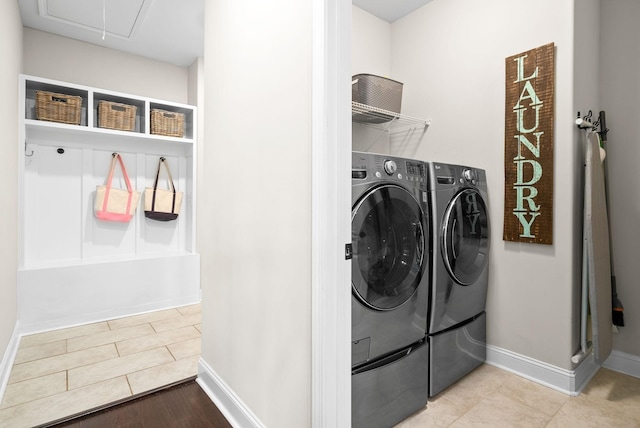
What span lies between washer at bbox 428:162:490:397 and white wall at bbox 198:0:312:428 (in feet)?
2.91

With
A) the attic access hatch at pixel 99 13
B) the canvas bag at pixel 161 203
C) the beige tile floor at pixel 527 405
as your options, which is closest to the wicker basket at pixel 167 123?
the canvas bag at pixel 161 203

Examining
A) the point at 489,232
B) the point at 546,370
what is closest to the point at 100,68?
the point at 489,232

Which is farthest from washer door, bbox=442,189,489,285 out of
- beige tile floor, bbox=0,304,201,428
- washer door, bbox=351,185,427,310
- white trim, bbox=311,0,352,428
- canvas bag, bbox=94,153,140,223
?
canvas bag, bbox=94,153,140,223

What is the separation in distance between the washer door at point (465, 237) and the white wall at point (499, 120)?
0.13m

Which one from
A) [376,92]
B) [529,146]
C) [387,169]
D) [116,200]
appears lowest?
[116,200]

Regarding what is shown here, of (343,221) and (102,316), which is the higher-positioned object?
(343,221)

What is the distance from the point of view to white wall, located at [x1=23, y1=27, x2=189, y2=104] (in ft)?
9.66

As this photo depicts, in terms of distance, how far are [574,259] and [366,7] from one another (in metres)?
2.27

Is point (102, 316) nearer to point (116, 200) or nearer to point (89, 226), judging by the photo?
point (89, 226)

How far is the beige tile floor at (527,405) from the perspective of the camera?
5.34 feet

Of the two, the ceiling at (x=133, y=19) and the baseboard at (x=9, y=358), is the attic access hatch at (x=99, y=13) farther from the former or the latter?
the baseboard at (x=9, y=358)

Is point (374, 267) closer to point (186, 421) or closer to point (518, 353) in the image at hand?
point (186, 421)

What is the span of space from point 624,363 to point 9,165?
405cm

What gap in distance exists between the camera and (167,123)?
10.8ft
